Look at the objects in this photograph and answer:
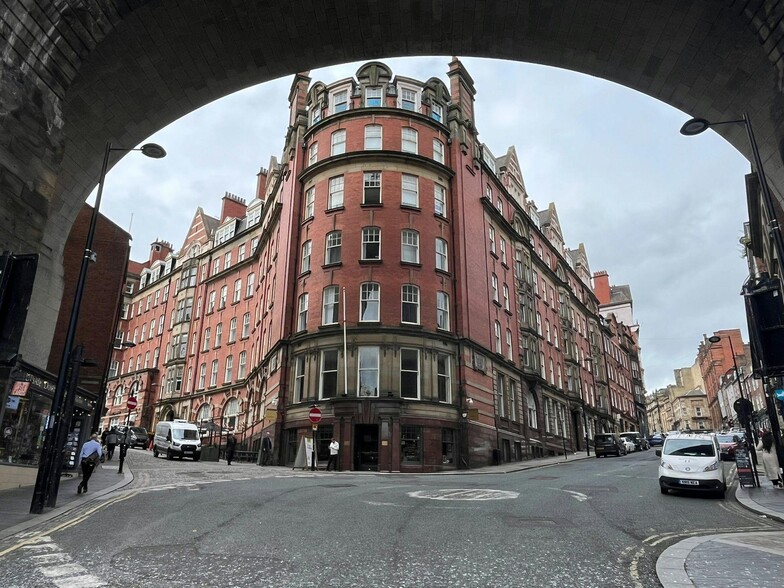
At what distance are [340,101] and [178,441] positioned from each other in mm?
25148

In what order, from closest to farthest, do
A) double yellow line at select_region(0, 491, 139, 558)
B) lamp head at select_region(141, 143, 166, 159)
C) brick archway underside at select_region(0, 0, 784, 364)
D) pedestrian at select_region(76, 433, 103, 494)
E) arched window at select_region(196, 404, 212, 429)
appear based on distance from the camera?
double yellow line at select_region(0, 491, 139, 558) < brick archway underside at select_region(0, 0, 784, 364) < lamp head at select_region(141, 143, 166, 159) < pedestrian at select_region(76, 433, 103, 494) < arched window at select_region(196, 404, 212, 429)

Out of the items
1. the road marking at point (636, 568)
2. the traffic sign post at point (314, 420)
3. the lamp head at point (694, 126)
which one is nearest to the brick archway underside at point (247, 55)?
the lamp head at point (694, 126)

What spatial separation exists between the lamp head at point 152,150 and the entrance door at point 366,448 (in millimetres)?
18540

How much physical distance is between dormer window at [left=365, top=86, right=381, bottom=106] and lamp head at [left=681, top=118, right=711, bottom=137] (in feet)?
86.8

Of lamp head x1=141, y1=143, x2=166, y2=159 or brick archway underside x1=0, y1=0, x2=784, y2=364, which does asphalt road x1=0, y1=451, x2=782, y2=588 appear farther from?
lamp head x1=141, y1=143, x2=166, y2=159

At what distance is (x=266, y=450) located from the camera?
103 ft

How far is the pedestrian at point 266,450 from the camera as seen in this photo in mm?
31281

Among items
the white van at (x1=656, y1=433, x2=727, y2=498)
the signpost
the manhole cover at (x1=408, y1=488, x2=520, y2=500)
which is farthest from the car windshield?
the manhole cover at (x1=408, y1=488, x2=520, y2=500)

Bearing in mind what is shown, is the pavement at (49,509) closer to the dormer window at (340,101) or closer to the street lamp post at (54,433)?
the street lamp post at (54,433)

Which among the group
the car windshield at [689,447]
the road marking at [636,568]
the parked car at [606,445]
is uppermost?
the parked car at [606,445]

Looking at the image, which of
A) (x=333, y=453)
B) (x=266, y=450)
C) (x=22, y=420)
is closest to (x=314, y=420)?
(x=333, y=453)

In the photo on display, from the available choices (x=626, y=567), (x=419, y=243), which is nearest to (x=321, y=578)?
(x=626, y=567)

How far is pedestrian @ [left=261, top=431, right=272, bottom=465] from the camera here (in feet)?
103

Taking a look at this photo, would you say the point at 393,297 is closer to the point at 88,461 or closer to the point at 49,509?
the point at 88,461
